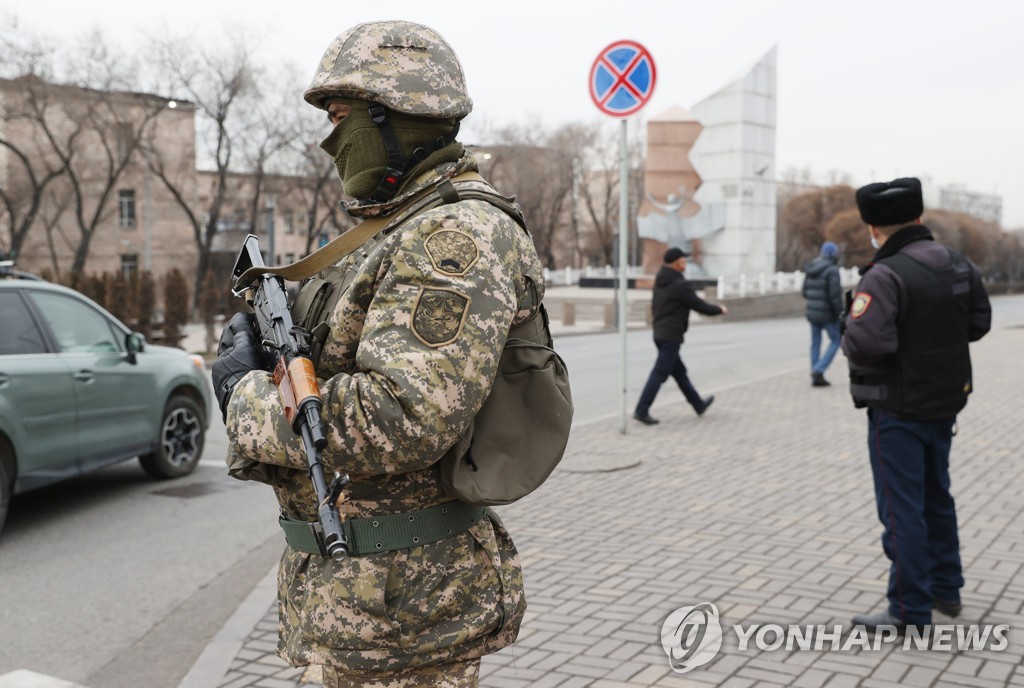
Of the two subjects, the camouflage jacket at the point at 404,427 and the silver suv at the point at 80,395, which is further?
the silver suv at the point at 80,395

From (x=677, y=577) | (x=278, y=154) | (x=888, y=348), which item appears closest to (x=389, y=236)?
(x=888, y=348)

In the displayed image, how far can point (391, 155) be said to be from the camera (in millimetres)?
2215

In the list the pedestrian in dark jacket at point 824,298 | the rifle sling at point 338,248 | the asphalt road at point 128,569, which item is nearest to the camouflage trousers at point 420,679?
the rifle sling at point 338,248

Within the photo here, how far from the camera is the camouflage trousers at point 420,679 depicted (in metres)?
2.20

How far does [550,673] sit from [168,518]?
413 cm

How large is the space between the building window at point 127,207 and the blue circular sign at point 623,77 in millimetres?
52938

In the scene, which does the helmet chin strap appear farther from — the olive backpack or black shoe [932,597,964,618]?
black shoe [932,597,964,618]

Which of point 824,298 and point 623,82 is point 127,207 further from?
point 623,82

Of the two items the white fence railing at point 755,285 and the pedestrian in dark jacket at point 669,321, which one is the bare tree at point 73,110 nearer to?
the white fence railing at point 755,285

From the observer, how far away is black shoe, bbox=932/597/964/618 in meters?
4.57

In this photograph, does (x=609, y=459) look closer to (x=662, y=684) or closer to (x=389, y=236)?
(x=662, y=684)

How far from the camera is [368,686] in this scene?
220 cm

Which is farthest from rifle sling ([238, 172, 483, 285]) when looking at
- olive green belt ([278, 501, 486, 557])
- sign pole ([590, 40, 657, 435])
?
sign pole ([590, 40, 657, 435])

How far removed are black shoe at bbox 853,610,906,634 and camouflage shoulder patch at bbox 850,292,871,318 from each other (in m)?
1.29
